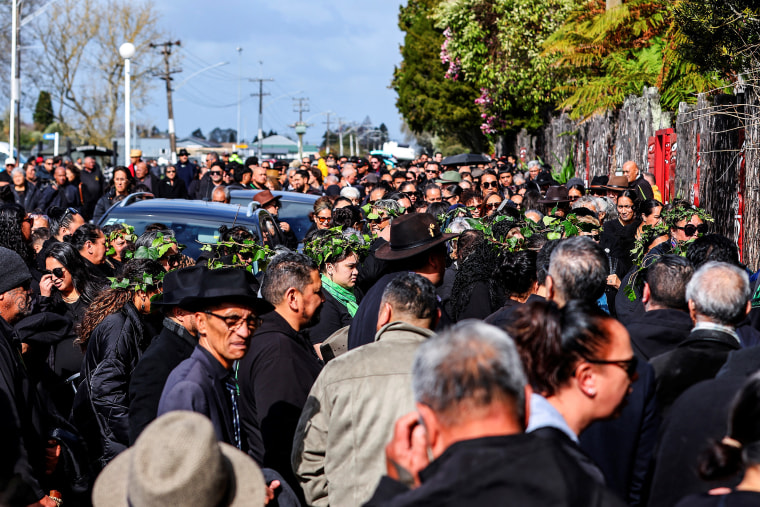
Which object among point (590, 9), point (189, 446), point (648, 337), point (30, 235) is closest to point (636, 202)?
point (648, 337)

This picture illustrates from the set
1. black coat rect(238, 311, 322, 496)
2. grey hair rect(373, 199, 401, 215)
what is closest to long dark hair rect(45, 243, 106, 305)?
black coat rect(238, 311, 322, 496)

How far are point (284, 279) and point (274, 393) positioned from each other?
0.73 m

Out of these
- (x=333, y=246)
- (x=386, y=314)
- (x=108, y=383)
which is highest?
(x=333, y=246)

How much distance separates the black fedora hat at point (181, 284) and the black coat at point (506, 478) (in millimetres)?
2276

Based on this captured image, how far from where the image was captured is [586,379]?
330 centimetres

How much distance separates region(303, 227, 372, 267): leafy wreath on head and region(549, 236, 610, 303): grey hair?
2486 millimetres

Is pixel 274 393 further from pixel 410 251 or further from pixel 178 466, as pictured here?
pixel 178 466

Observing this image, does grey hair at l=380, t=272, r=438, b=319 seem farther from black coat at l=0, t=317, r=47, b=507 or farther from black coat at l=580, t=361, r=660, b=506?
black coat at l=0, t=317, r=47, b=507

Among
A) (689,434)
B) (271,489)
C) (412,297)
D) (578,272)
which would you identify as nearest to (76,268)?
(412,297)

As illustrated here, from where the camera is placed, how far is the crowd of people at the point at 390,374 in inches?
97.2

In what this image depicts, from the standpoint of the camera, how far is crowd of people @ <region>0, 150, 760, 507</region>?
247 centimetres

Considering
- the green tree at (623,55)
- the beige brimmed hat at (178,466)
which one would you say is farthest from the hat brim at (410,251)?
the green tree at (623,55)

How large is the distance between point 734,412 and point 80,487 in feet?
11.7

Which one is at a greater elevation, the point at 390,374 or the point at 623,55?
the point at 623,55
